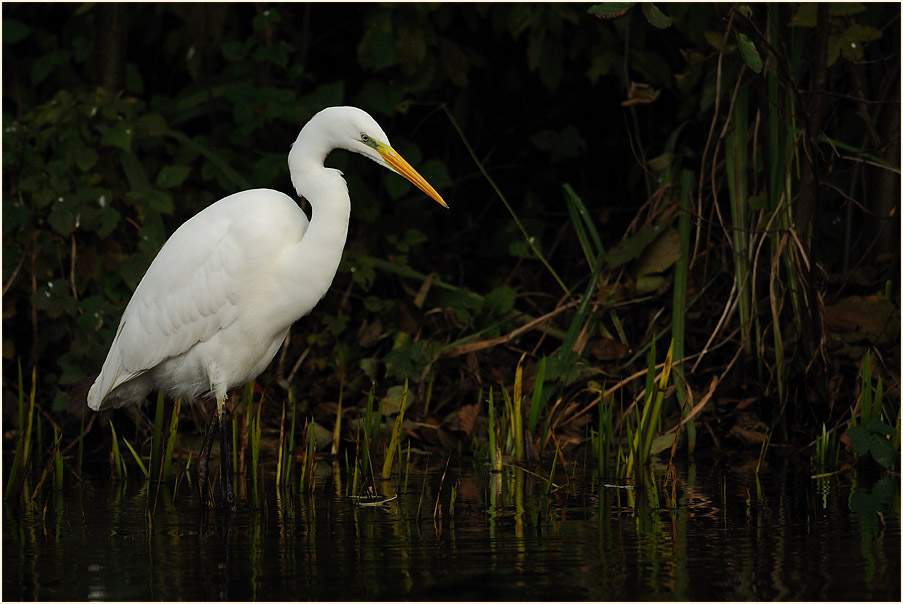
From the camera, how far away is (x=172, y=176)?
18.2 feet

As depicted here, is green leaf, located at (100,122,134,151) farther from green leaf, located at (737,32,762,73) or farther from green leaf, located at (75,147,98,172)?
green leaf, located at (737,32,762,73)

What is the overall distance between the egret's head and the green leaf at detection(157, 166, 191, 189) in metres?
1.59

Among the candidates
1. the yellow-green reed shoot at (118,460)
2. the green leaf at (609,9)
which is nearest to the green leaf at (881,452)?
the green leaf at (609,9)

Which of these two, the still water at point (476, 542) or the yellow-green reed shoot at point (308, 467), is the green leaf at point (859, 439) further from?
the yellow-green reed shoot at point (308, 467)

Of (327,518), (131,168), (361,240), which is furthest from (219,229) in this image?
(361,240)

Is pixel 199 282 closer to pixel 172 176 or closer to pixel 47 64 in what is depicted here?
pixel 172 176

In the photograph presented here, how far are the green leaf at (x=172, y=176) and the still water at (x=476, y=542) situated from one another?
164 centimetres

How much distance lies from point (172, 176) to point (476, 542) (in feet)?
9.46

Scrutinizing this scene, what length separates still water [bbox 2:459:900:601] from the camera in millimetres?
2840

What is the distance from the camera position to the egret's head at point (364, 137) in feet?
13.3

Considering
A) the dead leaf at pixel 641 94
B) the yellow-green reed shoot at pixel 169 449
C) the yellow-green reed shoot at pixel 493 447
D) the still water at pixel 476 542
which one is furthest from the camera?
the dead leaf at pixel 641 94

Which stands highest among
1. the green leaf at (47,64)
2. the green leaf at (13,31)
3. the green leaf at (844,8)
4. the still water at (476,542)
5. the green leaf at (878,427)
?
the green leaf at (13,31)

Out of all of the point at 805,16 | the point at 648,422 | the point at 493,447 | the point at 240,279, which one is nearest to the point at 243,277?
the point at 240,279

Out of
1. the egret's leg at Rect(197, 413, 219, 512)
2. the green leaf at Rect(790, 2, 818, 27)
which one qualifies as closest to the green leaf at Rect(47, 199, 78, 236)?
the egret's leg at Rect(197, 413, 219, 512)
